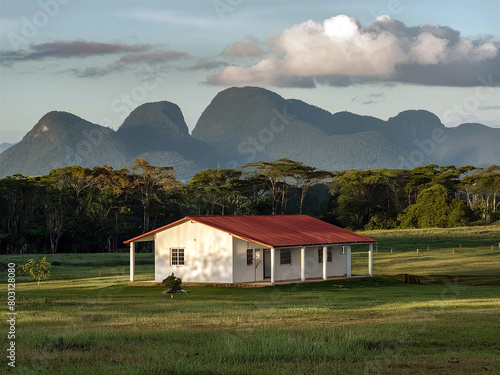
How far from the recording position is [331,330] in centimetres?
1705

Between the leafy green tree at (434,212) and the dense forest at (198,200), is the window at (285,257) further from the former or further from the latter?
the leafy green tree at (434,212)

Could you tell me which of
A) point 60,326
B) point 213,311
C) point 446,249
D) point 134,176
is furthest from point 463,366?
point 134,176

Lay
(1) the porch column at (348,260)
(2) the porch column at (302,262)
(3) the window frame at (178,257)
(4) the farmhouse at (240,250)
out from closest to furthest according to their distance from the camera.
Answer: (4) the farmhouse at (240,250) → (2) the porch column at (302,262) → (3) the window frame at (178,257) → (1) the porch column at (348,260)

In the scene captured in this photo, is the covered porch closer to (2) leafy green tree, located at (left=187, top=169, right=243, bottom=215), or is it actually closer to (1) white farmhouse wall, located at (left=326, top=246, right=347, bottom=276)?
(1) white farmhouse wall, located at (left=326, top=246, right=347, bottom=276)

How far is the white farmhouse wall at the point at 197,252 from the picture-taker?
133 feet

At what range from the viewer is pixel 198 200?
334 ft

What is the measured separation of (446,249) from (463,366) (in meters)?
63.2

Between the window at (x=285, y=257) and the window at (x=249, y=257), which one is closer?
the window at (x=249, y=257)

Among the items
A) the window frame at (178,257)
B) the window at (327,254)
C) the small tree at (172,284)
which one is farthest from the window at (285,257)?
the small tree at (172,284)

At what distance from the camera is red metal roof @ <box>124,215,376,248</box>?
4050cm

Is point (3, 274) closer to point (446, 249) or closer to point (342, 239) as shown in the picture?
point (342, 239)

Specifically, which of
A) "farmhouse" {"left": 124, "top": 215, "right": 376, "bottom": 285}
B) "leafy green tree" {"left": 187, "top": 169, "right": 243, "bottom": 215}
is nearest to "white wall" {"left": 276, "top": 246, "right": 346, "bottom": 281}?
"farmhouse" {"left": 124, "top": 215, "right": 376, "bottom": 285}

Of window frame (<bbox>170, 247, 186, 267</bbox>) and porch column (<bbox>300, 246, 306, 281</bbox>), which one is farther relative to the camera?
window frame (<bbox>170, 247, 186, 267</bbox>)

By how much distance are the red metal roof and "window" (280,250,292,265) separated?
0.91 metres
